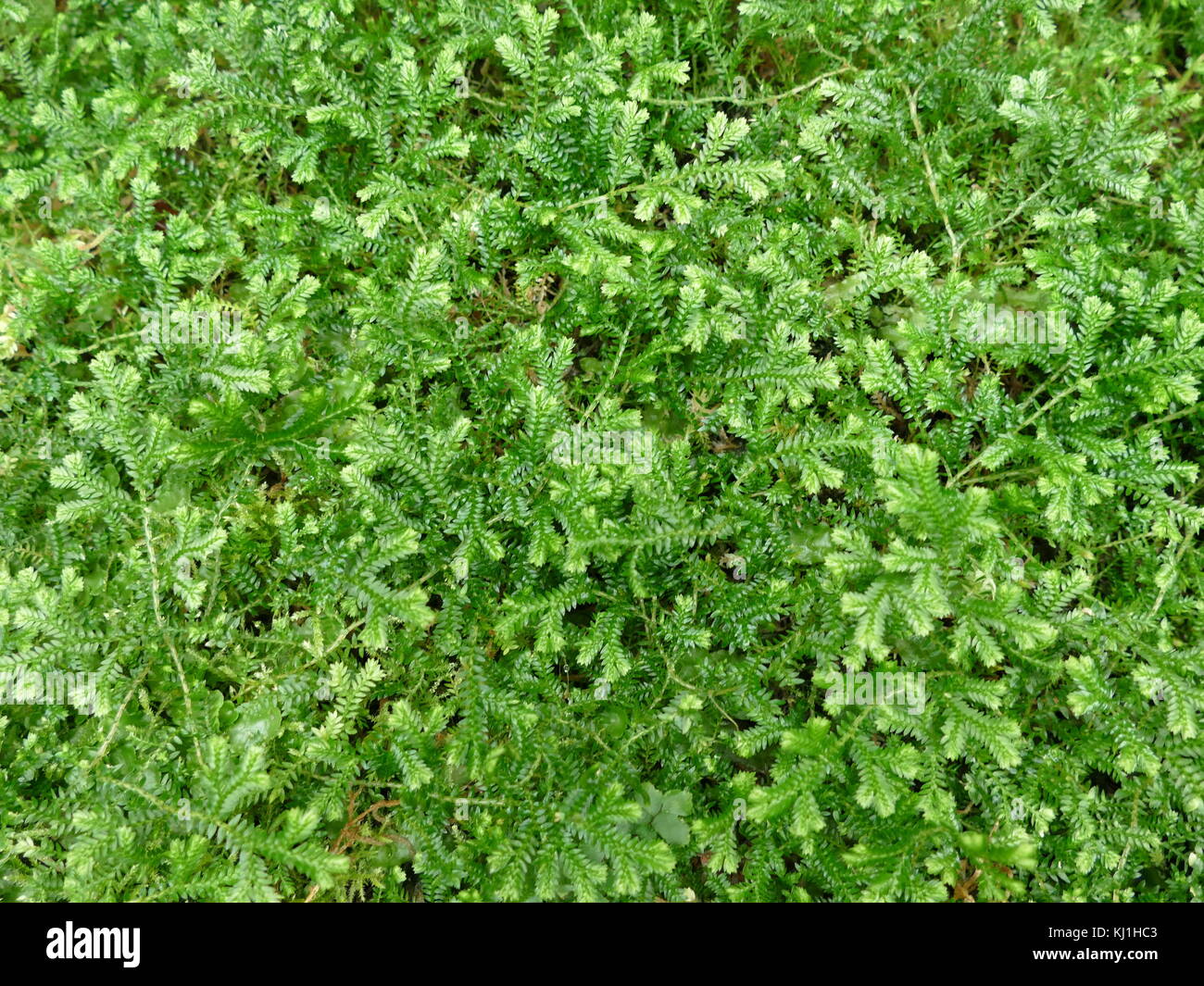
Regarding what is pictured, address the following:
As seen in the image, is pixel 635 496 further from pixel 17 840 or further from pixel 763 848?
pixel 17 840

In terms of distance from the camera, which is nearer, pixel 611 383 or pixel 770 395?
pixel 770 395

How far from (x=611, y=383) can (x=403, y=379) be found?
0.91 metres

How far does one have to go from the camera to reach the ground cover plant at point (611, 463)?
2.87 m

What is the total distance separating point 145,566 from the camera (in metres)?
3.14

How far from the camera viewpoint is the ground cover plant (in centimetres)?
→ 287

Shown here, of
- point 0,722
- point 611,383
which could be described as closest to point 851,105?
point 611,383

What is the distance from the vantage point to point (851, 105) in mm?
3492

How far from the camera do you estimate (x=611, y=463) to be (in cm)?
307

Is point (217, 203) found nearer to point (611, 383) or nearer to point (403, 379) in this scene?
point (403, 379)

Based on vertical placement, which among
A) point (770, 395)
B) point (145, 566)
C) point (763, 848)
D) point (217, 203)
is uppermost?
point (217, 203)

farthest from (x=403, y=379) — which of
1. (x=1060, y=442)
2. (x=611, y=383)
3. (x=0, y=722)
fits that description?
(x=1060, y=442)
